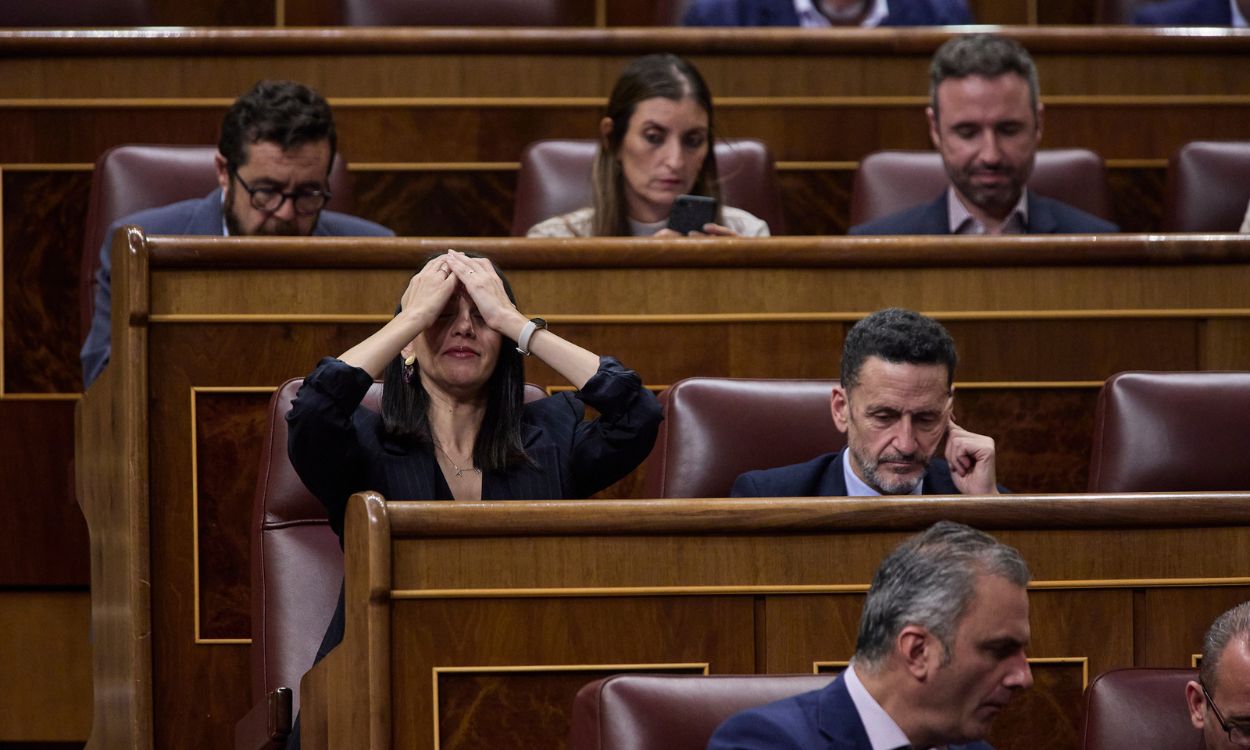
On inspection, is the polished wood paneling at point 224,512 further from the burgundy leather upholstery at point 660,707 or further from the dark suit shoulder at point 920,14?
the dark suit shoulder at point 920,14

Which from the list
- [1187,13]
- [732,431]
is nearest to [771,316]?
[732,431]

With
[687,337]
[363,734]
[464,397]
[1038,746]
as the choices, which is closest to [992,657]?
[1038,746]

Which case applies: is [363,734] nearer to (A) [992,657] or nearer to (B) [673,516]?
(B) [673,516]

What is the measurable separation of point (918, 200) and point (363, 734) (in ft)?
2.71

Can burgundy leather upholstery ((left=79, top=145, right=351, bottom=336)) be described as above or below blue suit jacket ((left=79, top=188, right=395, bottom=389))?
above

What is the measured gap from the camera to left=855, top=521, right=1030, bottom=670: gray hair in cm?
72

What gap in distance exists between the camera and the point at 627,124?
138 cm

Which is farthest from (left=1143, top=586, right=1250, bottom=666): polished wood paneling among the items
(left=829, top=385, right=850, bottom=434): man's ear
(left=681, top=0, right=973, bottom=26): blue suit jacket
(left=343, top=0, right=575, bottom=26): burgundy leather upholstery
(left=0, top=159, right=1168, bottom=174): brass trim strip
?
(left=343, top=0, right=575, bottom=26): burgundy leather upholstery

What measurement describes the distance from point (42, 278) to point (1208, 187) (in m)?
0.92

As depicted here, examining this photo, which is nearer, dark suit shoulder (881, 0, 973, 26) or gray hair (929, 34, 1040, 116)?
gray hair (929, 34, 1040, 116)

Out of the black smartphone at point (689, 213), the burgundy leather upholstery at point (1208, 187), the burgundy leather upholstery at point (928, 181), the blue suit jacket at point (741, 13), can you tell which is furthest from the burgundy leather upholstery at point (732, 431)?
the blue suit jacket at point (741, 13)

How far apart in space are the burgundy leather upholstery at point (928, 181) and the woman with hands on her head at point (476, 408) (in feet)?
1.71

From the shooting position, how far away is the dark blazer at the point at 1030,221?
1.40 meters

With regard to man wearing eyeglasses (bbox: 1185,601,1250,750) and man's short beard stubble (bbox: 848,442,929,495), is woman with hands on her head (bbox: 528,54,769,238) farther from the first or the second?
man wearing eyeglasses (bbox: 1185,601,1250,750)
